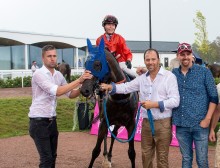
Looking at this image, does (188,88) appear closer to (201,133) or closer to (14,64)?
(201,133)

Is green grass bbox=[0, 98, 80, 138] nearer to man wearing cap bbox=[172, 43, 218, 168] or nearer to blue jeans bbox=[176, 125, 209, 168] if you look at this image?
blue jeans bbox=[176, 125, 209, 168]

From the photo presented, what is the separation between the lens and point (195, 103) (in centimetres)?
327

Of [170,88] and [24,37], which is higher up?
[24,37]

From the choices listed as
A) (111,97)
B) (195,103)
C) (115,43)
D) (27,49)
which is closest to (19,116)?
(115,43)

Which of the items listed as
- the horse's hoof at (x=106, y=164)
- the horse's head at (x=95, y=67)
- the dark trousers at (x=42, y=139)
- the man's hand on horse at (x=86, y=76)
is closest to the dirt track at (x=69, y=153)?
the horse's hoof at (x=106, y=164)

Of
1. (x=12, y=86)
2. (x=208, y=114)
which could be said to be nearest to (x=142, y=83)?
(x=208, y=114)

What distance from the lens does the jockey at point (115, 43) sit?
4.96 metres

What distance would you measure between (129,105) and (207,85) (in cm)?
155

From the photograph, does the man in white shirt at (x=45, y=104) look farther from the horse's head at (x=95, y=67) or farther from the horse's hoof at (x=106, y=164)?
the horse's hoof at (x=106, y=164)

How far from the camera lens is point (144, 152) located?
3.54 metres

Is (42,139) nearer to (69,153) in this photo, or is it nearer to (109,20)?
(109,20)

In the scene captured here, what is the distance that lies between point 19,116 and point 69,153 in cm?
395

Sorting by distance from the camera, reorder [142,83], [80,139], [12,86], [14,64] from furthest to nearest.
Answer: [14,64] → [12,86] → [80,139] → [142,83]

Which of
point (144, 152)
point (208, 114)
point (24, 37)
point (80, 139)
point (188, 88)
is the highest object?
point (24, 37)
